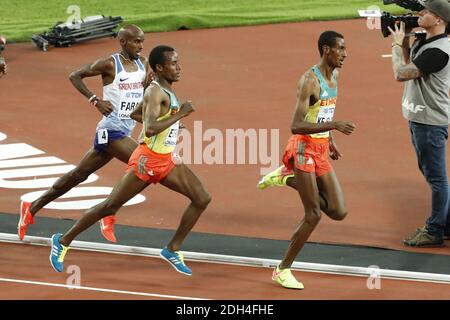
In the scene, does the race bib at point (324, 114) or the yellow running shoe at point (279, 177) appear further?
the yellow running shoe at point (279, 177)

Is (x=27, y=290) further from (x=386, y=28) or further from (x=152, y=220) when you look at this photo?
(x=386, y=28)

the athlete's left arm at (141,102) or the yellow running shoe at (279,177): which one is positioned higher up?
the athlete's left arm at (141,102)

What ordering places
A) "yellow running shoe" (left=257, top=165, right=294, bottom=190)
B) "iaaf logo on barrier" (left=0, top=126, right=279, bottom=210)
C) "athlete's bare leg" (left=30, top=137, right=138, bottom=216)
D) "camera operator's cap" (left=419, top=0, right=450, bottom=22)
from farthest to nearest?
1. "iaaf logo on barrier" (left=0, top=126, right=279, bottom=210)
2. "athlete's bare leg" (left=30, top=137, right=138, bottom=216)
3. "yellow running shoe" (left=257, top=165, right=294, bottom=190)
4. "camera operator's cap" (left=419, top=0, right=450, bottom=22)

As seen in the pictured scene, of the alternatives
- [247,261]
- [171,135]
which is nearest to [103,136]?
[171,135]

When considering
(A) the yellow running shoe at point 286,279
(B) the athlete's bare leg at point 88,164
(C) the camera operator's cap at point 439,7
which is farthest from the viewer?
(B) the athlete's bare leg at point 88,164

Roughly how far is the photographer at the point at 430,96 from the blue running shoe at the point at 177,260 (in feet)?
8.23

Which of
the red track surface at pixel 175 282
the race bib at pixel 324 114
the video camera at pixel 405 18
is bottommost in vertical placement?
the red track surface at pixel 175 282

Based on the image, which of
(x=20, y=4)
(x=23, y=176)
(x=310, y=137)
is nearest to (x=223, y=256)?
(x=310, y=137)

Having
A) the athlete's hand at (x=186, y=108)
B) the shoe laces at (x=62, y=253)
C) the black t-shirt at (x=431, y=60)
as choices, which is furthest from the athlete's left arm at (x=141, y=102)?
the black t-shirt at (x=431, y=60)

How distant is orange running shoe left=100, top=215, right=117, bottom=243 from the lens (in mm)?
13422

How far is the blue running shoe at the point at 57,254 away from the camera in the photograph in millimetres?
12629

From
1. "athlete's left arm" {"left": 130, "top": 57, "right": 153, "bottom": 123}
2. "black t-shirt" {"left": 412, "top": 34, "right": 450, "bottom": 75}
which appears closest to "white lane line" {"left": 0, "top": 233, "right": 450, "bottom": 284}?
"athlete's left arm" {"left": 130, "top": 57, "right": 153, "bottom": 123}

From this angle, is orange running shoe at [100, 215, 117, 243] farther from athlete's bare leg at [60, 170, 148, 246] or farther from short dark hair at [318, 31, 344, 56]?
short dark hair at [318, 31, 344, 56]

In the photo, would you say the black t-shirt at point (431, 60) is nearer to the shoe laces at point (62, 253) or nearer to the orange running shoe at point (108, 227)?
the orange running shoe at point (108, 227)
